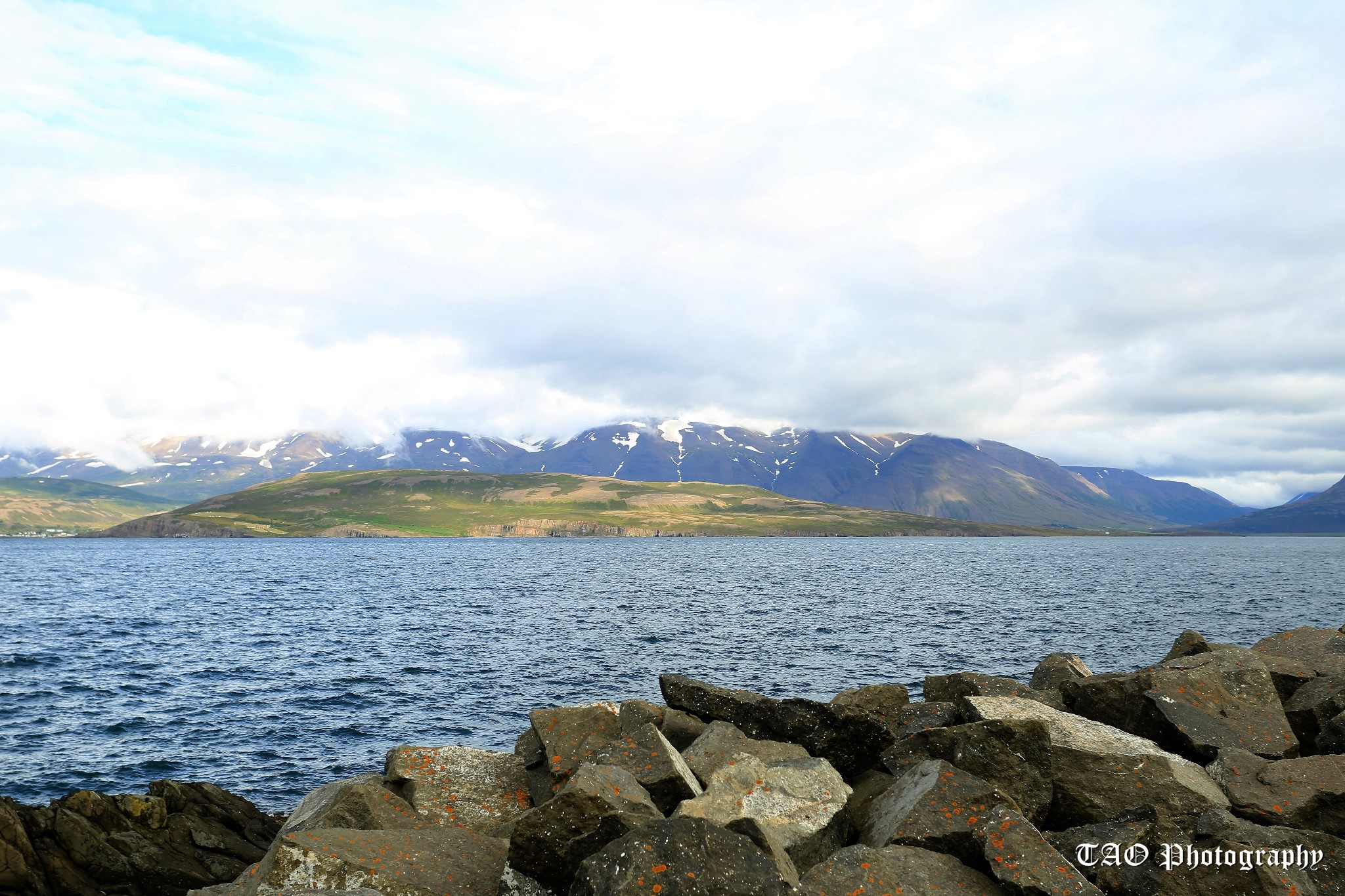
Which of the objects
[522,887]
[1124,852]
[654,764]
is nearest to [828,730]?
[654,764]

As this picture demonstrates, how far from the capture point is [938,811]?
13.0m

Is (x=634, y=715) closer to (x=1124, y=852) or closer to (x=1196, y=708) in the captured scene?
(x=1124, y=852)

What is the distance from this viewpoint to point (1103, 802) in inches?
611

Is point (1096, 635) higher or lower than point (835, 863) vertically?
lower

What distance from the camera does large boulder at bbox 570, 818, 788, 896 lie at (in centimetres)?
987

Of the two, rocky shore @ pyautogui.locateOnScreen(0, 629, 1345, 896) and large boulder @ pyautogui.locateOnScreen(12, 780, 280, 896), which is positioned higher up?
rocky shore @ pyautogui.locateOnScreen(0, 629, 1345, 896)

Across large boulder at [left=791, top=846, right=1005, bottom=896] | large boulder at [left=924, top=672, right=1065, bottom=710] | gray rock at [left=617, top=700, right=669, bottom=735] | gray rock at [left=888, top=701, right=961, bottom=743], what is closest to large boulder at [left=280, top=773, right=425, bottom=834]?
gray rock at [left=617, top=700, right=669, bottom=735]

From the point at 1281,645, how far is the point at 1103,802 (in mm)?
20399

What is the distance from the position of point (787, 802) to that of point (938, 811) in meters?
3.13

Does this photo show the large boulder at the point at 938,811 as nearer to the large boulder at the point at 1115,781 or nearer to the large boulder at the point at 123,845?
the large boulder at the point at 1115,781

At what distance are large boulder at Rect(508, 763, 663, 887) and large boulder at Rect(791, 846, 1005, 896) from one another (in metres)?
2.83

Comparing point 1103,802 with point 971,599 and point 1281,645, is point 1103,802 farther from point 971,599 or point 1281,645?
point 971,599

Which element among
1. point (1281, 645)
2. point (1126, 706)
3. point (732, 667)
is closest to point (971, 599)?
point (732, 667)

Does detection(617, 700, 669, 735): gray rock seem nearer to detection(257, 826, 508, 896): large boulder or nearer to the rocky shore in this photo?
the rocky shore
